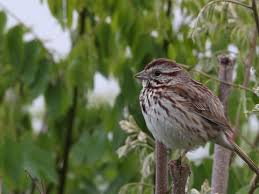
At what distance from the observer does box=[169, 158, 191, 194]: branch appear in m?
3.93

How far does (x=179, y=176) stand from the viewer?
4039mm

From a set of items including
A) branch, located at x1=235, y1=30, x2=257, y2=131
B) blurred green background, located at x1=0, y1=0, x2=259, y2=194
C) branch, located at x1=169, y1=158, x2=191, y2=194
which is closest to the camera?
branch, located at x1=169, y1=158, x2=191, y2=194

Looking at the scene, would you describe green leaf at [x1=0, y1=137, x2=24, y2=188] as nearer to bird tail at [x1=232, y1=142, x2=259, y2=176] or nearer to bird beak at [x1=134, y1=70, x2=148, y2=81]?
bird beak at [x1=134, y1=70, x2=148, y2=81]

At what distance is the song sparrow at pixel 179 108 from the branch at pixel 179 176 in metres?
A: 0.93

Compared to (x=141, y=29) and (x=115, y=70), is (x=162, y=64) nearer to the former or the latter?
(x=141, y=29)

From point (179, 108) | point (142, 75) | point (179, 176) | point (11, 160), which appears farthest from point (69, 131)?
point (179, 176)

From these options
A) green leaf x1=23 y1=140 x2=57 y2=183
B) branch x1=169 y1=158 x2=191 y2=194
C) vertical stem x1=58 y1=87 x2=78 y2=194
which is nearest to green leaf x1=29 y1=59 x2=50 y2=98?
green leaf x1=23 y1=140 x2=57 y2=183

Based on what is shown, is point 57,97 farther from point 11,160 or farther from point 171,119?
point 171,119

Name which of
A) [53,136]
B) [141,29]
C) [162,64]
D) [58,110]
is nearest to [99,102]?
[53,136]

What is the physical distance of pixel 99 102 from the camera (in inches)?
292

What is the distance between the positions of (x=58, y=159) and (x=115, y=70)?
1291mm

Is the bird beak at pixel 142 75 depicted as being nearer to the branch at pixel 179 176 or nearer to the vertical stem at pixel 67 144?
the branch at pixel 179 176

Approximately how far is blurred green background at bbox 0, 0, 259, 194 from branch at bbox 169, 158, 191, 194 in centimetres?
83

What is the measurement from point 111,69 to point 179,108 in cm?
139
